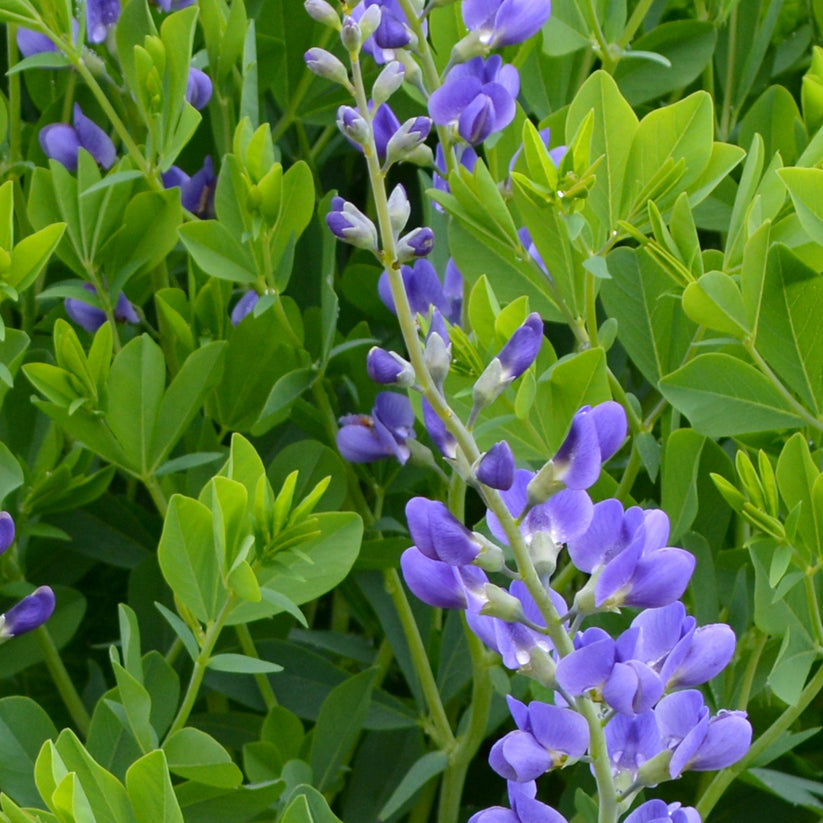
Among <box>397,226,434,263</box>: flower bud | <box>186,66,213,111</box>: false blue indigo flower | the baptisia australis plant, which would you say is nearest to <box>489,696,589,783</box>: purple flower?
the baptisia australis plant

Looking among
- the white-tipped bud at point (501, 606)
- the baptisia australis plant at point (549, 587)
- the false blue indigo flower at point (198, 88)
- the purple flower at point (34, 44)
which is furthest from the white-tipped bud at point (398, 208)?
the purple flower at point (34, 44)

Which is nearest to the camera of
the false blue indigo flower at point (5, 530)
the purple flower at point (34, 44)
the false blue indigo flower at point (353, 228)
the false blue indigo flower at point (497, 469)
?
the false blue indigo flower at point (497, 469)

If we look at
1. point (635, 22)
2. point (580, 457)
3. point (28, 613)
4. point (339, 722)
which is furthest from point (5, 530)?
point (635, 22)

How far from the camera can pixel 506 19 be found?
804 mm

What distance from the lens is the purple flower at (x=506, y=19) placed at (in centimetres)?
80

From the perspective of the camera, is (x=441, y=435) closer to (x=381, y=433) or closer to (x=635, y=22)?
(x=381, y=433)

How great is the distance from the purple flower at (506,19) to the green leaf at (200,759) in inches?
18.3

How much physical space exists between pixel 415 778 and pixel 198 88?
0.51 metres

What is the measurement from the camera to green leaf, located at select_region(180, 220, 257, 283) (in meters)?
0.80

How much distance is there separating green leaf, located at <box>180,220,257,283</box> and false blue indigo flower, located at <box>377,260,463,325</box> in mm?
91

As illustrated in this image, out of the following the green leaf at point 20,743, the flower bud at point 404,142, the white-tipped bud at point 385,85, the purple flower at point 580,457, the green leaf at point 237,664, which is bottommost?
the green leaf at point 20,743

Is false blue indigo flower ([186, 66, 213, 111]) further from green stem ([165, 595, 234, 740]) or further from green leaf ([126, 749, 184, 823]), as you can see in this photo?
green leaf ([126, 749, 184, 823])

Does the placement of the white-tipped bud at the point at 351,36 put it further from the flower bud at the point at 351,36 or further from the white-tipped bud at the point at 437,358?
the white-tipped bud at the point at 437,358

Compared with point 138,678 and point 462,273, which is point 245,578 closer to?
point 138,678
